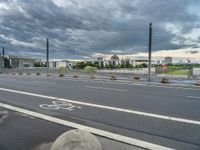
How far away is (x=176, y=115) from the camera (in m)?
8.00

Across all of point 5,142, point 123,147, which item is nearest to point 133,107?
point 123,147

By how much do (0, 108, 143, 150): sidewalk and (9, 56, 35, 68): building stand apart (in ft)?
294

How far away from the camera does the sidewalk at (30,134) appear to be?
16.2 ft

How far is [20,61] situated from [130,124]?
98.2 m

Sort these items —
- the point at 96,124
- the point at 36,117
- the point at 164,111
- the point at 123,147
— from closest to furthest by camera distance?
the point at 123,147 → the point at 96,124 → the point at 36,117 → the point at 164,111

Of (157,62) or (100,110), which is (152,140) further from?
(157,62)

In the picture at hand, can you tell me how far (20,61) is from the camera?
98438 millimetres

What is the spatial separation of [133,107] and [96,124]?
2.95m

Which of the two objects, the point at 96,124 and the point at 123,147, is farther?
the point at 96,124

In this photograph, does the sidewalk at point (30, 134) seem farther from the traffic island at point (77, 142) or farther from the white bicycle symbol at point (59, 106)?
the white bicycle symbol at point (59, 106)

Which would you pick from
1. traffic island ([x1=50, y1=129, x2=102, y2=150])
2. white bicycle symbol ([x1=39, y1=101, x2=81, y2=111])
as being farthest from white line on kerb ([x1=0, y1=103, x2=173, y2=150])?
traffic island ([x1=50, y1=129, x2=102, y2=150])

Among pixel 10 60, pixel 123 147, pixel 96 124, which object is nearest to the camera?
pixel 123 147

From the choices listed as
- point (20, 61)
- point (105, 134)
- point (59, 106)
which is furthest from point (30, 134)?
point (20, 61)

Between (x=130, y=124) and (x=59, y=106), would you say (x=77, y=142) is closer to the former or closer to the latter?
(x=130, y=124)
